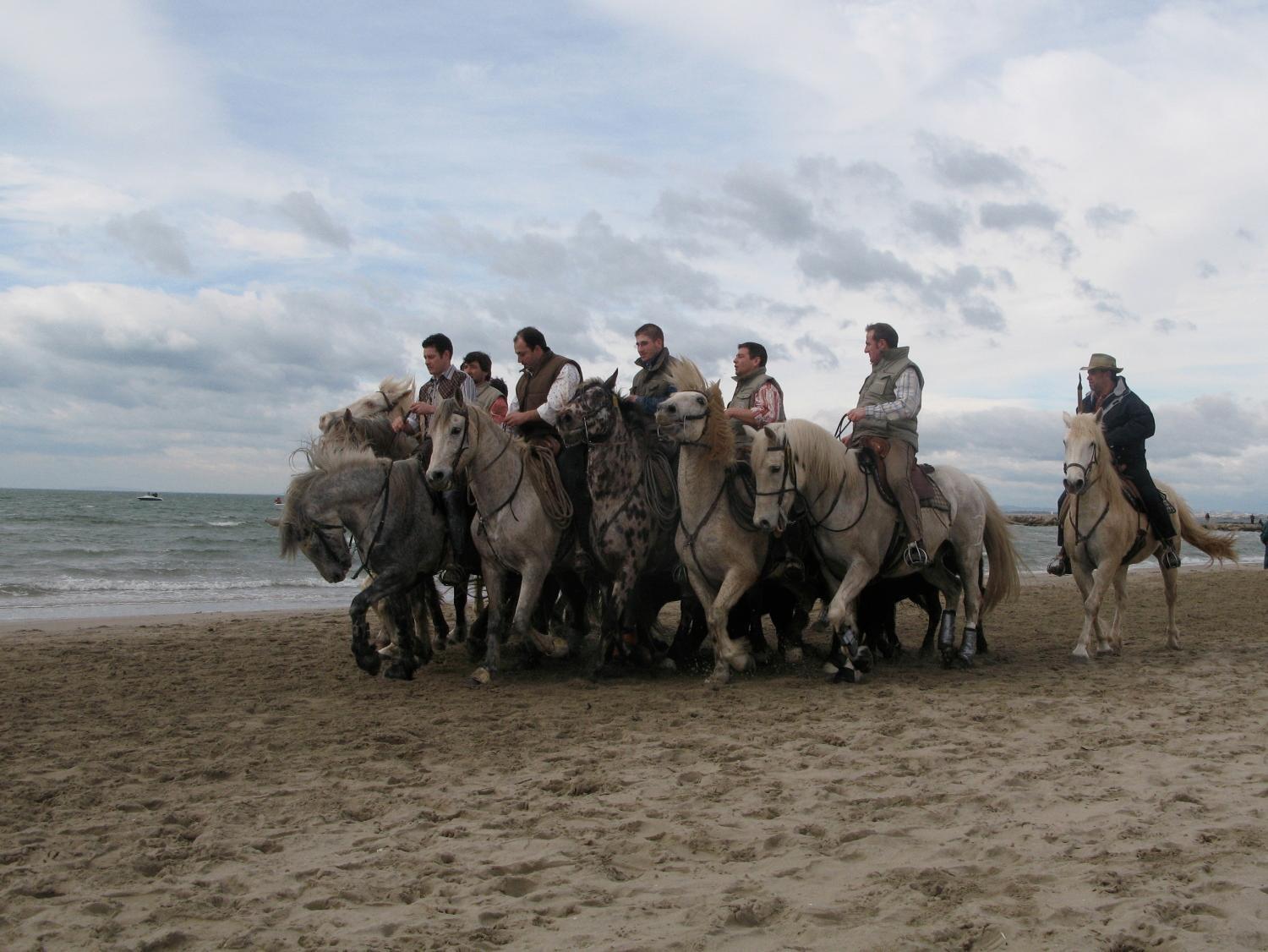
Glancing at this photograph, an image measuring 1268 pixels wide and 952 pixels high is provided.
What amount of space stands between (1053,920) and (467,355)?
761cm

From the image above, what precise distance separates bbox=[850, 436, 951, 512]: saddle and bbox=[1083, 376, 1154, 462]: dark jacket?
221 cm

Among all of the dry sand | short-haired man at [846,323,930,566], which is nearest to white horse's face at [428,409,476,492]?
the dry sand

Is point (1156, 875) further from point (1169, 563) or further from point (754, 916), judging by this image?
point (1169, 563)

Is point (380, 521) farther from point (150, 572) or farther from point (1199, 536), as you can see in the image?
point (150, 572)

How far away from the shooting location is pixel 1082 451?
912 cm

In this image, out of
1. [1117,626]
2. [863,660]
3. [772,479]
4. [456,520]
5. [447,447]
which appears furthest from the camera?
[1117,626]

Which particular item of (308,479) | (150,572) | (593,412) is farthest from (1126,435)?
(150,572)

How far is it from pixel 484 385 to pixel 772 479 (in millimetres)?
3411

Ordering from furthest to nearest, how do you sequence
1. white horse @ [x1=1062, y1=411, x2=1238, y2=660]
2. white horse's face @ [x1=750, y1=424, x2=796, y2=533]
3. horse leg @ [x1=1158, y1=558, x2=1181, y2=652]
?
horse leg @ [x1=1158, y1=558, x2=1181, y2=652], white horse @ [x1=1062, y1=411, x2=1238, y2=660], white horse's face @ [x1=750, y1=424, x2=796, y2=533]

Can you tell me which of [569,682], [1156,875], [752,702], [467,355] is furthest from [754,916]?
[467,355]

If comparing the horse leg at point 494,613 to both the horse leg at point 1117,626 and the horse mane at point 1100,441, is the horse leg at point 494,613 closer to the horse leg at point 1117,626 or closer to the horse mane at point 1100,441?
the horse mane at point 1100,441

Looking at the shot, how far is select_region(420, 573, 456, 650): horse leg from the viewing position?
9579 mm

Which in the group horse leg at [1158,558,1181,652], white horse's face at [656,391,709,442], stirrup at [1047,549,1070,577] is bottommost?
horse leg at [1158,558,1181,652]

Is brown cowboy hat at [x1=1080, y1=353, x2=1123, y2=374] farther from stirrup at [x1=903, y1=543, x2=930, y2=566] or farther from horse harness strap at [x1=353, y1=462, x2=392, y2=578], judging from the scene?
horse harness strap at [x1=353, y1=462, x2=392, y2=578]
